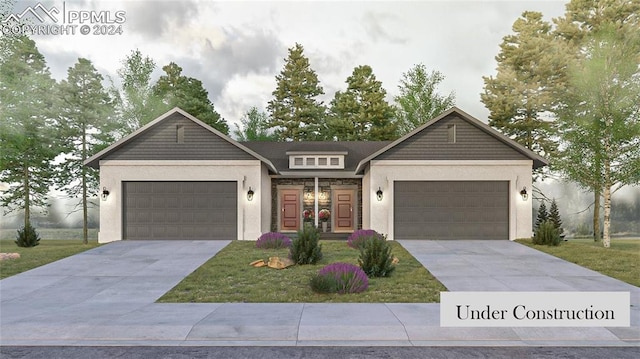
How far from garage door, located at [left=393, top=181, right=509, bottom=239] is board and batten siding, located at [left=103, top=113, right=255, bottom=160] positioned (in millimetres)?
7884

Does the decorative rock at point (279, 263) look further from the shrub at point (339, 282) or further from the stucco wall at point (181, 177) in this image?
the stucco wall at point (181, 177)

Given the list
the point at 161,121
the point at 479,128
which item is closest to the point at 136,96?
the point at 161,121

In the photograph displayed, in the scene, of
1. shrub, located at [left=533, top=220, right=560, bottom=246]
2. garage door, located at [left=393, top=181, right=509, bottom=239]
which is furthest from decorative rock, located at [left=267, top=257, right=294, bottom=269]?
shrub, located at [left=533, top=220, right=560, bottom=246]

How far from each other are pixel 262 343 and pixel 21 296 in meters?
6.45

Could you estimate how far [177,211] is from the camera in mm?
17609

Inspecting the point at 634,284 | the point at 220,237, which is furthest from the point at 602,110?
the point at 220,237

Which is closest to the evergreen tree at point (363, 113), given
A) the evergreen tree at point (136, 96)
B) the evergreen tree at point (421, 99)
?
the evergreen tree at point (421, 99)

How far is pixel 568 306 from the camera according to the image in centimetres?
777

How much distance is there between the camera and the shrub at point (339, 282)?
8.85m

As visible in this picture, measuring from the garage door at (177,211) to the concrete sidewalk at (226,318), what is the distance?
19.8 ft

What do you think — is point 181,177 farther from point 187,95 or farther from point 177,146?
Answer: point 187,95

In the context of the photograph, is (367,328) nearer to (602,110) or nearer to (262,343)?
(262,343)

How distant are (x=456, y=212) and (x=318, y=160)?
769 cm

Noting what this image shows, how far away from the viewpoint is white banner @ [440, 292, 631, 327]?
688cm
